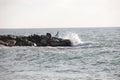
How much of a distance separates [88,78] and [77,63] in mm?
4372

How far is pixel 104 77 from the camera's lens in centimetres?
1298

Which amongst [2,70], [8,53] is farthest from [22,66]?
[8,53]

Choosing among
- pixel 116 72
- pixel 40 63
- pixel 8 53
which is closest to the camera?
pixel 116 72

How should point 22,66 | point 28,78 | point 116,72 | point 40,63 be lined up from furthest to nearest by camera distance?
1. point 40,63
2. point 22,66
3. point 116,72
4. point 28,78

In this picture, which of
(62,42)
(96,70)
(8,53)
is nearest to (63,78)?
(96,70)

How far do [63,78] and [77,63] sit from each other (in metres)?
4.47

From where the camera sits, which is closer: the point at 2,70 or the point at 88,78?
the point at 88,78

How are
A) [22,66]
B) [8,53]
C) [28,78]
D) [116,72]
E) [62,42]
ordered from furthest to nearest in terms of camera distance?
[62,42] < [8,53] < [22,66] < [116,72] < [28,78]

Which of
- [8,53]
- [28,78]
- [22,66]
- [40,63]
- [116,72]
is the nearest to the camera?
[28,78]

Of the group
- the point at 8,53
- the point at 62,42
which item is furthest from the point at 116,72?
the point at 62,42

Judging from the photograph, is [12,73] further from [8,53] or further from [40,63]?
[8,53]

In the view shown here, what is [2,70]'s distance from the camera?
14938 mm

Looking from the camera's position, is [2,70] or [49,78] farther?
[2,70]

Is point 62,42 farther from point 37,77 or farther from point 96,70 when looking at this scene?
point 37,77
